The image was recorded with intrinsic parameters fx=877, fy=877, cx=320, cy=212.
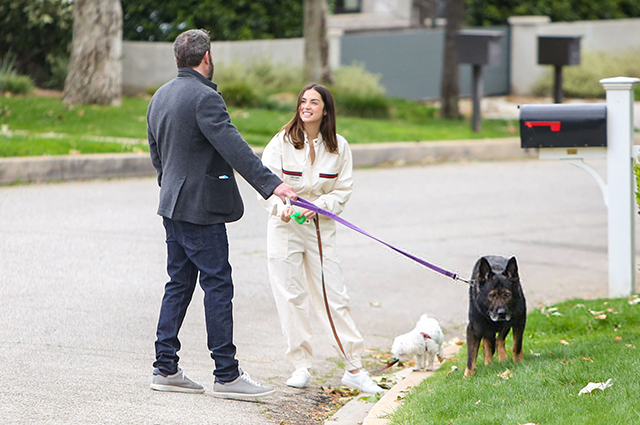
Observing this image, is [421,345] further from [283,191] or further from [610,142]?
[610,142]

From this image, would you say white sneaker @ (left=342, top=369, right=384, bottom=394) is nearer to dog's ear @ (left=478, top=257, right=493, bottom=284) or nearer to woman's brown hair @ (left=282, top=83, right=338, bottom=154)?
dog's ear @ (left=478, top=257, right=493, bottom=284)

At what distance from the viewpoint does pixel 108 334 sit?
598 cm

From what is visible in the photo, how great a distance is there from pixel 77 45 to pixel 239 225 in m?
6.84

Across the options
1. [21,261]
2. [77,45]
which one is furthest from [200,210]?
[77,45]

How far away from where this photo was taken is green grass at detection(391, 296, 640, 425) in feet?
13.6

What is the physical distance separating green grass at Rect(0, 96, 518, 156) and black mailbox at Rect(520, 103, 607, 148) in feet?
22.0

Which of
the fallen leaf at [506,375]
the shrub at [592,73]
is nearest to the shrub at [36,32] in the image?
the shrub at [592,73]

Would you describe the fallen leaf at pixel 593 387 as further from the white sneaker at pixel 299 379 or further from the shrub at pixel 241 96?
the shrub at pixel 241 96

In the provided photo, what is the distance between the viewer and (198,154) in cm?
475

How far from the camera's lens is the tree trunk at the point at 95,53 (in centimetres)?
1489

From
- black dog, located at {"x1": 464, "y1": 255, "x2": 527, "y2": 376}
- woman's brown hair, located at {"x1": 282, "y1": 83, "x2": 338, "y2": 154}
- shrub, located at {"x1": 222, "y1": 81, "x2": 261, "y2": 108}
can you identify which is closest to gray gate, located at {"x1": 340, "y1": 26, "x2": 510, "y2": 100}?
shrub, located at {"x1": 222, "y1": 81, "x2": 261, "y2": 108}

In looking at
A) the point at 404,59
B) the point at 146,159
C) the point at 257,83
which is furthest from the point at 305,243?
the point at 404,59

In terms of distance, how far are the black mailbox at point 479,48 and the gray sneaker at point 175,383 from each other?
12.3 m

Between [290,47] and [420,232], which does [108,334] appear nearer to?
[420,232]
